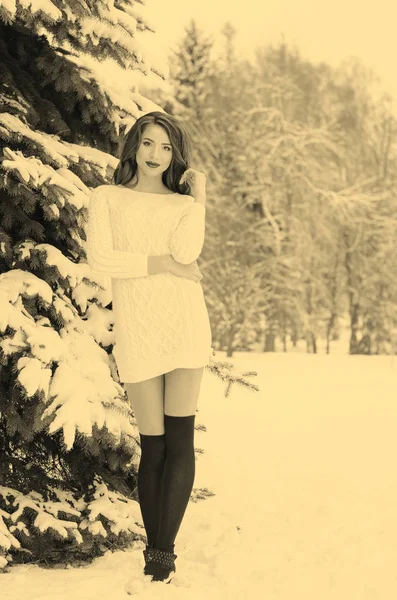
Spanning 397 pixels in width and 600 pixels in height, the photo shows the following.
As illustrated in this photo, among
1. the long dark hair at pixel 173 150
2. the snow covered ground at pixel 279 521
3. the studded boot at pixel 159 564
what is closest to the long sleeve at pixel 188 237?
the long dark hair at pixel 173 150

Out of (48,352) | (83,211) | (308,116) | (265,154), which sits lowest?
(48,352)

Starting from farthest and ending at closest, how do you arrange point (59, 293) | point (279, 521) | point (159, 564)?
1. point (279, 521)
2. point (59, 293)
3. point (159, 564)

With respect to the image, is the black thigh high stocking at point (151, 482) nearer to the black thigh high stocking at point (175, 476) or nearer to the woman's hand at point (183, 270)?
the black thigh high stocking at point (175, 476)

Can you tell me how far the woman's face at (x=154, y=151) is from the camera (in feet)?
12.0

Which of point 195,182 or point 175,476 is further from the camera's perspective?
point 195,182

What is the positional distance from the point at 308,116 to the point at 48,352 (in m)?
23.1

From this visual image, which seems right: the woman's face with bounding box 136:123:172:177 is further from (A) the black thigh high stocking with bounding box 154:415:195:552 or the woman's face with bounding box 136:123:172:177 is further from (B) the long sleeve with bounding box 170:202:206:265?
(A) the black thigh high stocking with bounding box 154:415:195:552

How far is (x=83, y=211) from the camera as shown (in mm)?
4156

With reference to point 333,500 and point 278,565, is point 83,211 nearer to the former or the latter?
point 278,565

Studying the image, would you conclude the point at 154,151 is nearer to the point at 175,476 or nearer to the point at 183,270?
the point at 183,270

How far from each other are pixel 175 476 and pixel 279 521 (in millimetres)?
1886

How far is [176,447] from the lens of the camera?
3607mm

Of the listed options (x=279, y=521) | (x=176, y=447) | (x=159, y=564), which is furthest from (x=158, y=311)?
(x=279, y=521)

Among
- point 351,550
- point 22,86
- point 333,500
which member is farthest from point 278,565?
point 22,86
